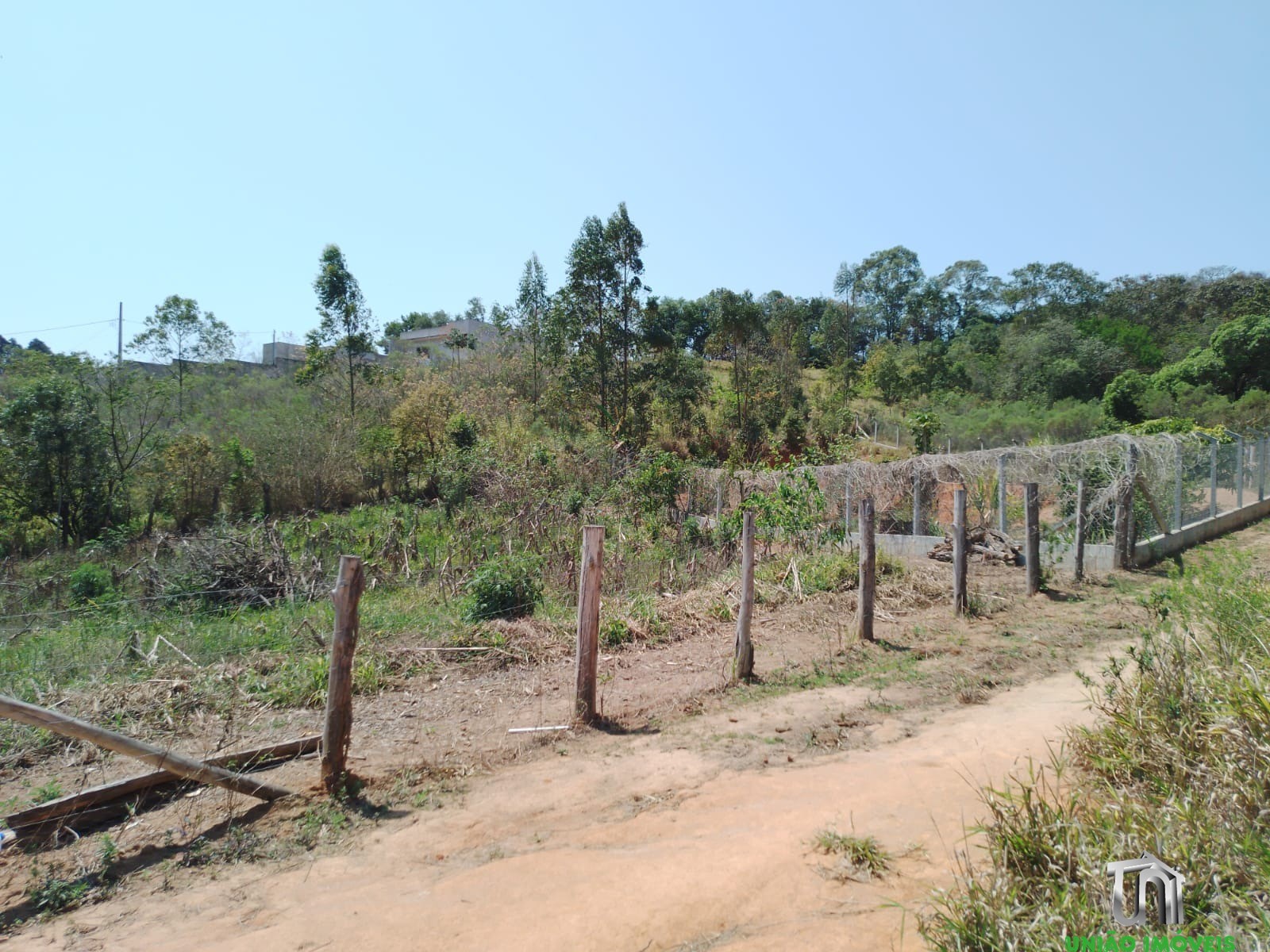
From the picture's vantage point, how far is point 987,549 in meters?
13.9

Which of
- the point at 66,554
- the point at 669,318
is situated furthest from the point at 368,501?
the point at 669,318

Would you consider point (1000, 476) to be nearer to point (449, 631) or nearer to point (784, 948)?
point (449, 631)

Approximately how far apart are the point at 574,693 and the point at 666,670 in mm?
1875

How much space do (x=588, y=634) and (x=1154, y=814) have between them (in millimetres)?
4017

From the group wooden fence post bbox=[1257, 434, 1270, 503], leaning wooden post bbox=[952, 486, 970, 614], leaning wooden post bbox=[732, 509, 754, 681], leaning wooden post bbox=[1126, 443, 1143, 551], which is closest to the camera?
leaning wooden post bbox=[732, 509, 754, 681]

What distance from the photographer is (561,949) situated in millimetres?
3367

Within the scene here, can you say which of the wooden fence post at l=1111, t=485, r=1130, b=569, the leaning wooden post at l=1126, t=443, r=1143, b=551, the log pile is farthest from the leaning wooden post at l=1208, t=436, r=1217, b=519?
the log pile

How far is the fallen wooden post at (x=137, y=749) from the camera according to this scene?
3.75m

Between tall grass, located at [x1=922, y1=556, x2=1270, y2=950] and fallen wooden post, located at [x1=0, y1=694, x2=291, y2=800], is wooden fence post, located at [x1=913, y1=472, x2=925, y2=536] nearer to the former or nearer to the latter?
tall grass, located at [x1=922, y1=556, x2=1270, y2=950]

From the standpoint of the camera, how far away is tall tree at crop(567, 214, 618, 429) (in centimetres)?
2588

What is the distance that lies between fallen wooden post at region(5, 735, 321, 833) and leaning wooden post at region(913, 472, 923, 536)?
13665mm

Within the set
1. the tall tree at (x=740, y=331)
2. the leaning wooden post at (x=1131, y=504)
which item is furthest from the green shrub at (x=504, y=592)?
the tall tree at (x=740, y=331)

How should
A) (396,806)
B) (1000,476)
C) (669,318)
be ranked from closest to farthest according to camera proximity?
(396,806) → (1000,476) → (669,318)

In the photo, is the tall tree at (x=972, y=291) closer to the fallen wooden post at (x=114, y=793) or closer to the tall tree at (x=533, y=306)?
the tall tree at (x=533, y=306)
